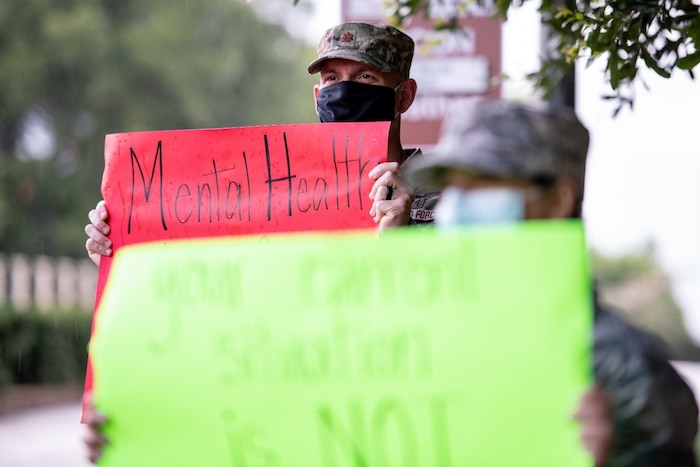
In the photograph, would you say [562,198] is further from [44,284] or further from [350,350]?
[44,284]

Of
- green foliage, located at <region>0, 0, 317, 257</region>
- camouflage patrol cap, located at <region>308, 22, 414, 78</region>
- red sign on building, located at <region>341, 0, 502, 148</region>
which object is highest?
green foliage, located at <region>0, 0, 317, 257</region>

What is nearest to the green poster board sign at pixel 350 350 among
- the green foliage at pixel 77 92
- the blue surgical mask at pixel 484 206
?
the blue surgical mask at pixel 484 206

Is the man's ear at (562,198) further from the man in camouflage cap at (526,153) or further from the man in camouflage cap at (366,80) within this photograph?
the man in camouflage cap at (366,80)

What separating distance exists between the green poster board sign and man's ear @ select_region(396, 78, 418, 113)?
1.12m

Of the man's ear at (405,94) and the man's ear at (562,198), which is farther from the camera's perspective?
the man's ear at (405,94)

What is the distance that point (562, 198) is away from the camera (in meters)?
1.96

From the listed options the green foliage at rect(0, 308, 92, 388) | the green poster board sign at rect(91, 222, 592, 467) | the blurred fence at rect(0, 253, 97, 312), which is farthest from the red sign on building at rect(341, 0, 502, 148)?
the blurred fence at rect(0, 253, 97, 312)

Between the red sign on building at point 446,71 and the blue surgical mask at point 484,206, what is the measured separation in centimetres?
437

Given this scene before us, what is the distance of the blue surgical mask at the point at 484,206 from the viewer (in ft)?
6.43

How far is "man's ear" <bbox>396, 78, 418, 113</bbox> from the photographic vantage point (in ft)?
10.6

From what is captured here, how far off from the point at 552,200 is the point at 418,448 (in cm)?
51

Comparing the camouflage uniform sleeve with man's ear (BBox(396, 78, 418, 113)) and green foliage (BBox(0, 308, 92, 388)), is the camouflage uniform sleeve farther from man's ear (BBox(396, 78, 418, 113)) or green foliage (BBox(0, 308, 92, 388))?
green foliage (BBox(0, 308, 92, 388))

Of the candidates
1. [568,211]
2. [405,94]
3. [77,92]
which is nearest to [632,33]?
[405,94]

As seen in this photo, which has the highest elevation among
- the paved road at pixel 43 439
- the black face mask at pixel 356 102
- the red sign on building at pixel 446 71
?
the red sign on building at pixel 446 71
